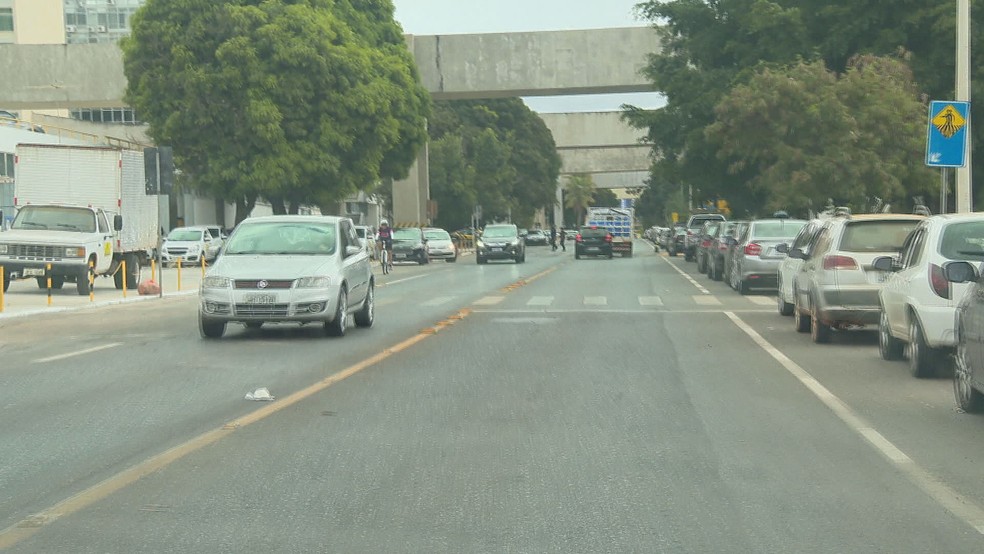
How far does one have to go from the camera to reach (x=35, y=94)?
5553 cm

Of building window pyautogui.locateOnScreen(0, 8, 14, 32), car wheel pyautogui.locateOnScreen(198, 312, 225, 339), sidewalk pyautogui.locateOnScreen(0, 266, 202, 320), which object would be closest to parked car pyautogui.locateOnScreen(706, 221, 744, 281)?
sidewalk pyautogui.locateOnScreen(0, 266, 202, 320)

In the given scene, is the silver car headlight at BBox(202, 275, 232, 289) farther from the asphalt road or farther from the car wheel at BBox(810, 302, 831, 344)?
the car wheel at BBox(810, 302, 831, 344)

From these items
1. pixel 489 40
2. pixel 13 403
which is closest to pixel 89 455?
pixel 13 403

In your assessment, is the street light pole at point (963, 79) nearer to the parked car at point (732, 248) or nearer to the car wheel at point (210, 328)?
the parked car at point (732, 248)

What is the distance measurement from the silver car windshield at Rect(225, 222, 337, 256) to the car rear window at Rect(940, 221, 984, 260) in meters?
8.39

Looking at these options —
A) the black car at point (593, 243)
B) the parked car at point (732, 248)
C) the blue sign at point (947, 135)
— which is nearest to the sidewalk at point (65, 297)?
the parked car at point (732, 248)

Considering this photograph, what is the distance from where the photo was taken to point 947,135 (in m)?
21.4

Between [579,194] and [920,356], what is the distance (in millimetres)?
162501

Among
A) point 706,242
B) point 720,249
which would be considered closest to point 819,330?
point 720,249

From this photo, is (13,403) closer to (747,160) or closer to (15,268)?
(15,268)

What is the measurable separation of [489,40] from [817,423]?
4500 centimetres

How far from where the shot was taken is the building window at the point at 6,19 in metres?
102

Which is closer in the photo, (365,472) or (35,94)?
(365,472)

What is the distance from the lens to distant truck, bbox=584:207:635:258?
209ft
